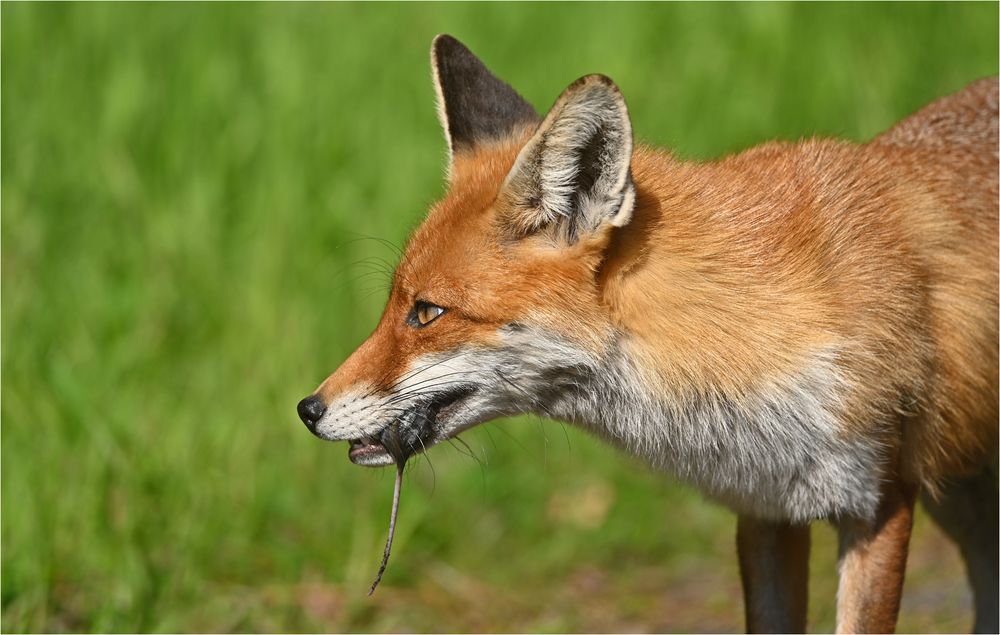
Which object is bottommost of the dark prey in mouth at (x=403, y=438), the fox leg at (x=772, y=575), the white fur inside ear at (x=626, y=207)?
the fox leg at (x=772, y=575)

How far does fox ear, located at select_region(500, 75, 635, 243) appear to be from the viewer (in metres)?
3.78

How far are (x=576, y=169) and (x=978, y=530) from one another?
2664mm

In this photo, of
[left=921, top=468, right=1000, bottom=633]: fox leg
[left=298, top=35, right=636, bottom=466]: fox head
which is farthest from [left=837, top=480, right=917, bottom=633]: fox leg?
[left=298, top=35, right=636, bottom=466]: fox head

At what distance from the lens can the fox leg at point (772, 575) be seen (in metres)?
4.74

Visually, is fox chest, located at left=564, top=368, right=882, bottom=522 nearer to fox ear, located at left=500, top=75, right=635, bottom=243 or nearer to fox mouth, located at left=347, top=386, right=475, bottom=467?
fox mouth, located at left=347, top=386, right=475, bottom=467

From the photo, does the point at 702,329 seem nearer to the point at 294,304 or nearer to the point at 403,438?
the point at 403,438

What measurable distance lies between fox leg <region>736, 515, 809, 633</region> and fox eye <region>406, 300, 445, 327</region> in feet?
5.06

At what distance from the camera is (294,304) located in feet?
24.5

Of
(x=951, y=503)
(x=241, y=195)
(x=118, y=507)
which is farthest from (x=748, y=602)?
(x=241, y=195)

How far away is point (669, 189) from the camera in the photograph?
427cm

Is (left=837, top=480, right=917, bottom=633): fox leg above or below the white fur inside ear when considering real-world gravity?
below

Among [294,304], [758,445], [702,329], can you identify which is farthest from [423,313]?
[294,304]

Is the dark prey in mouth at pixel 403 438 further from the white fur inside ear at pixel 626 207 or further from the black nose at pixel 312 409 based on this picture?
the white fur inside ear at pixel 626 207

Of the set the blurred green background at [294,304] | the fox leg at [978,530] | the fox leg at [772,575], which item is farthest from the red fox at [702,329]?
the fox leg at [978,530]
